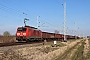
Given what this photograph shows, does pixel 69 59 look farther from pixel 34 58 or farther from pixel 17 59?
pixel 17 59

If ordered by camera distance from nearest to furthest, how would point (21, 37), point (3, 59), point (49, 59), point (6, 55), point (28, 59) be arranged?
point (3, 59) → point (6, 55) → point (28, 59) → point (49, 59) → point (21, 37)

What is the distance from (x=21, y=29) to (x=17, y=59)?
92.5 ft

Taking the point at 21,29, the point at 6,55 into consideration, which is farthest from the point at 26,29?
the point at 6,55

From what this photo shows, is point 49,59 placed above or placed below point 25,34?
below

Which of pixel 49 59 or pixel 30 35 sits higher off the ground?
pixel 30 35

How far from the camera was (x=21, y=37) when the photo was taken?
139ft

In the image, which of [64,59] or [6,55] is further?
[64,59]

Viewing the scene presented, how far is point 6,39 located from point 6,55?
45333 mm

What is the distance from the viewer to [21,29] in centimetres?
4362

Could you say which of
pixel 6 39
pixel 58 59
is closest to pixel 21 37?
pixel 6 39

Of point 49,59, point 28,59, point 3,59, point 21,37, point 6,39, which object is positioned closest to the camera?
point 3,59

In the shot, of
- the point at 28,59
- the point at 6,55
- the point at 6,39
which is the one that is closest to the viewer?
the point at 6,55

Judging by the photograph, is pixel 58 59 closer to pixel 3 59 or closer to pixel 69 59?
pixel 69 59

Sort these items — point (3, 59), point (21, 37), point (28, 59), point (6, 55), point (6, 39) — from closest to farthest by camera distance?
point (3, 59) < point (6, 55) < point (28, 59) < point (21, 37) < point (6, 39)
